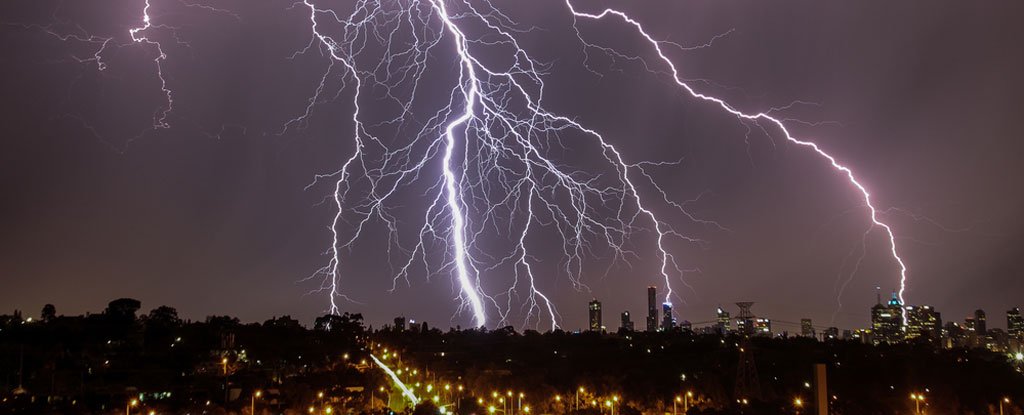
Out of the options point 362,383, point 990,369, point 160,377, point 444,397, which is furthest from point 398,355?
point 990,369

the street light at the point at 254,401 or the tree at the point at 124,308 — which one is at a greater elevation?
Answer: the tree at the point at 124,308

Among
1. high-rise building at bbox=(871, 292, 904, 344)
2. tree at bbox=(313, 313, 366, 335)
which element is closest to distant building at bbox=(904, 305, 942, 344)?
high-rise building at bbox=(871, 292, 904, 344)

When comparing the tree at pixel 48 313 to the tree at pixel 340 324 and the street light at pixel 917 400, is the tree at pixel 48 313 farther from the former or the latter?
the street light at pixel 917 400

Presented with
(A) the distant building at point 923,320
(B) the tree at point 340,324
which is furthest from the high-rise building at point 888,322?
(B) the tree at point 340,324

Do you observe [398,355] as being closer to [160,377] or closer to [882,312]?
[160,377]

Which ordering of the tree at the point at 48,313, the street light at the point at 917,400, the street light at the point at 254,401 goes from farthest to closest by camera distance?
the tree at the point at 48,313 → the street light at the point at 917,400 → the street light at the point at 254,401

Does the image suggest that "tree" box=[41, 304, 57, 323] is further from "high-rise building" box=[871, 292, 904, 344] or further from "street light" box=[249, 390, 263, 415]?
"high-rise building" box=[871, 292, 904, 344]

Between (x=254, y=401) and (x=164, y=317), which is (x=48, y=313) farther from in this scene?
(x=254, y=401)

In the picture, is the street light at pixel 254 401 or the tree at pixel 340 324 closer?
the street light at pixel 254 401
